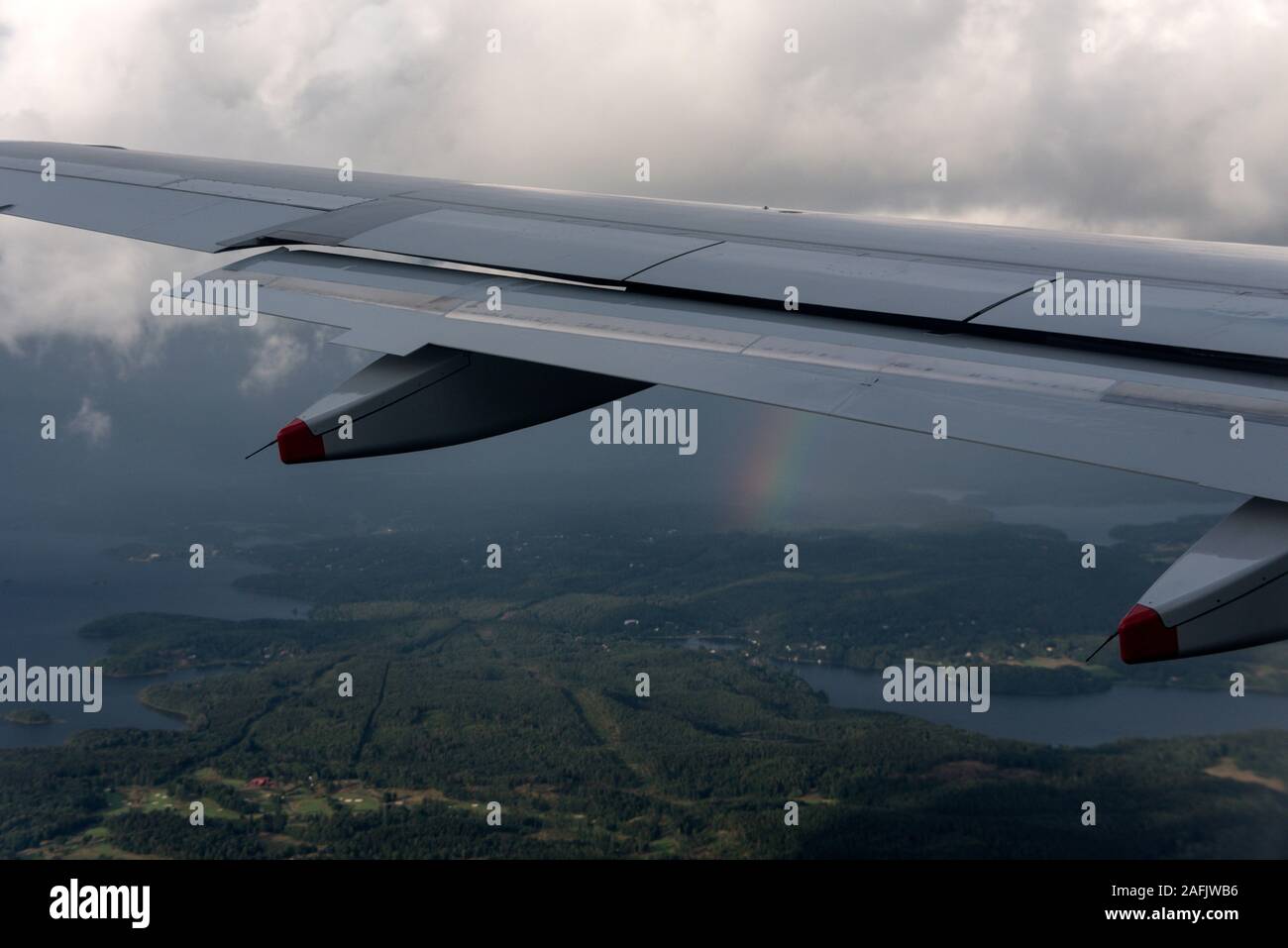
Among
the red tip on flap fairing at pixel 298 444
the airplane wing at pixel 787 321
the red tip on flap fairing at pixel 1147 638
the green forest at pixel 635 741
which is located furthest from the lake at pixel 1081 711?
the red tip on flap fairing at pixel 1147 638

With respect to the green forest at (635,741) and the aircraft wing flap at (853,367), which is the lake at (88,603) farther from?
the aircraft wing flap at (853,367)

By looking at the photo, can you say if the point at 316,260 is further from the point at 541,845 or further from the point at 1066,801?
the point at 1066,801

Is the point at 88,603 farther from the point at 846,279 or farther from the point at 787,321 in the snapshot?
the point at 787,321

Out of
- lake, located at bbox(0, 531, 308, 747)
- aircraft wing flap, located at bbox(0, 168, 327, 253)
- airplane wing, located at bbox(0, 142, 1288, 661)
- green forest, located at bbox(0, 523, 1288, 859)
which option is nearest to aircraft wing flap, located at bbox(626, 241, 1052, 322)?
airplane wing, located at bbox(0, 142, 1288, 661)

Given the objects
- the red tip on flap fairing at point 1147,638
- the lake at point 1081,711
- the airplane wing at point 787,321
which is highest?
the airplane wing at point 787,321

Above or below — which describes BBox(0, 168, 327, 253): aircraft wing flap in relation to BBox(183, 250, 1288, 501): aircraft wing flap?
above

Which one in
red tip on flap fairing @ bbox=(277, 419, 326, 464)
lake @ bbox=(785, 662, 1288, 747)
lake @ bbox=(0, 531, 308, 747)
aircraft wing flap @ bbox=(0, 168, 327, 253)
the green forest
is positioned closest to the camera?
red tip on flap fairing @ bbox=(277, 419, 326, 464)

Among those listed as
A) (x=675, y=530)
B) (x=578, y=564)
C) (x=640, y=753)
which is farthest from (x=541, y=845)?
(x=675, y=530)

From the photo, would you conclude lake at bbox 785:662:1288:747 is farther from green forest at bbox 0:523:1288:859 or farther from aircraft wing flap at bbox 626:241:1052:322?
aircraft wing flap at bbox 626:241:1052:322

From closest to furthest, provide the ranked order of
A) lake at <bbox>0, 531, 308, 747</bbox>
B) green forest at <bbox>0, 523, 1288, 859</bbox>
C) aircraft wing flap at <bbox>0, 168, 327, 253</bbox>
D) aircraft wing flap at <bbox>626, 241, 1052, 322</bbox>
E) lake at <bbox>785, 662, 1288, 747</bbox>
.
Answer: aircraft wing flap at <bbox>626, 241, 1052, 322</bbox>
aircraft wing flap at <bbox>0, 168, 327, 253</bbox>
green forest at <bbox>0, 523, 1288, 859</bbox>
lake at <bbox>785, 662, 1288, 747</bbox>
lake at <bbox>0, 531, 308, 747</bbox>
